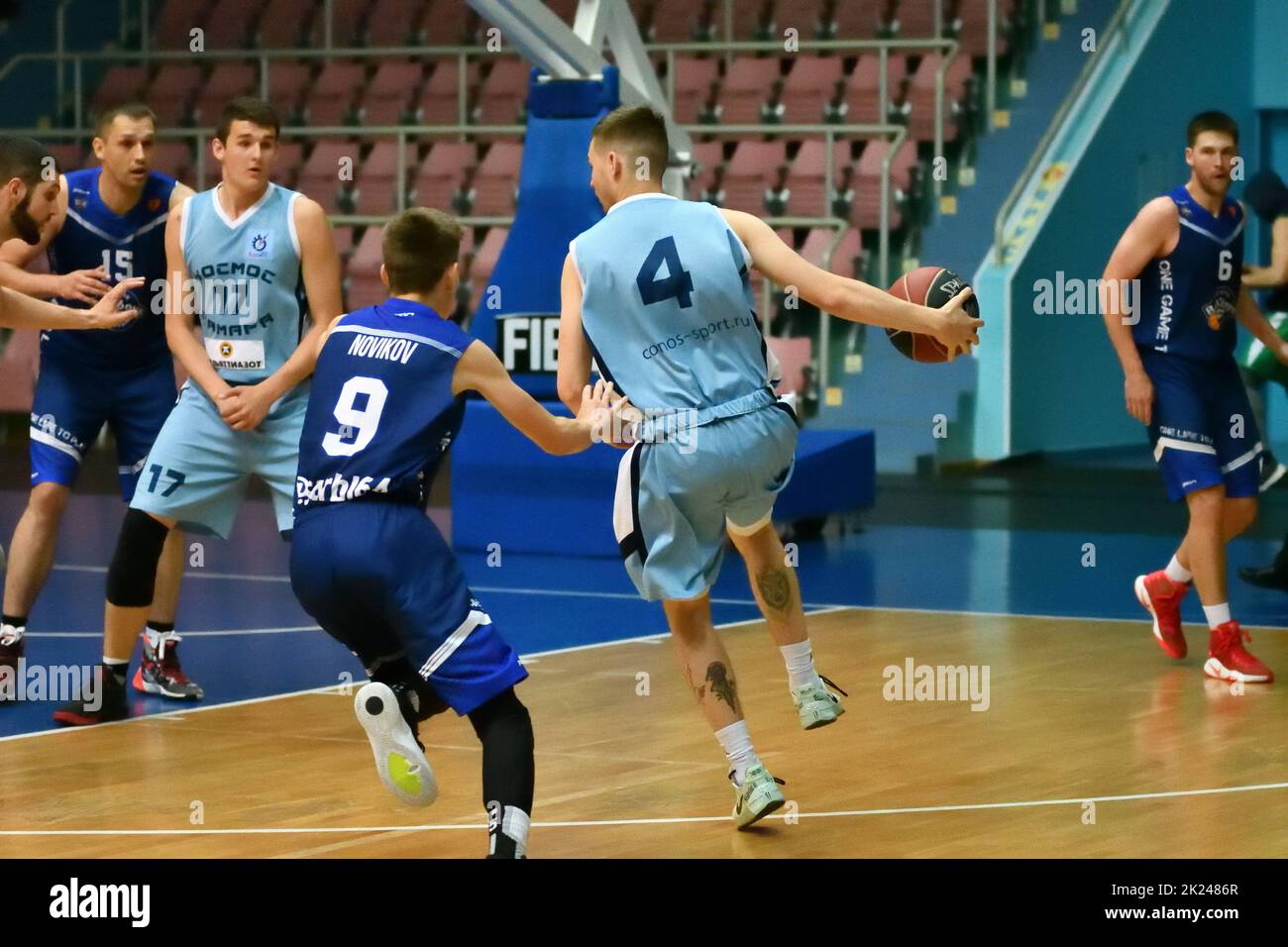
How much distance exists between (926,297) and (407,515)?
1493 mm

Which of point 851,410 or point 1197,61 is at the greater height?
point 1197,61

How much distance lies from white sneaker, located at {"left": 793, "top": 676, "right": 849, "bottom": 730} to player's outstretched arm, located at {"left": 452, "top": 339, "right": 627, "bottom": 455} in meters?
1.10

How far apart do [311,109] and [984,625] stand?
11343mm

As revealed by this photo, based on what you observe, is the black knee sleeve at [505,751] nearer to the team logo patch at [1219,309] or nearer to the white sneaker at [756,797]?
the white sneaker at [756,797]

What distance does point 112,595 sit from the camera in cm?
723

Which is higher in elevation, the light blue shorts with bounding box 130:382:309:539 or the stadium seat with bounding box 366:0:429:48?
the stadium seat with bounding box 366:0:429:48

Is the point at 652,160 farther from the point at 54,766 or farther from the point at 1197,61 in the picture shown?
the point at 1197,61

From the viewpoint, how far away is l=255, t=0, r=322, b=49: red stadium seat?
65.4 ft

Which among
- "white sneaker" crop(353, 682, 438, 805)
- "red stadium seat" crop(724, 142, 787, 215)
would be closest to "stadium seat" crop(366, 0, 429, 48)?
"red stadium seat" crop(724, 142, 787, 215)

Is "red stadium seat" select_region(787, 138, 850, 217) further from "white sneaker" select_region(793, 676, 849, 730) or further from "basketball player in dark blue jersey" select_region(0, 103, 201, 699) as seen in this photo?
"white sneaker" select_region(793, 676, 849, 730)

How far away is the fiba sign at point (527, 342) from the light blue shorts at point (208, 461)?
453 cm

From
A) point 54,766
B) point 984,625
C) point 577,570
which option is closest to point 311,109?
point 577,570

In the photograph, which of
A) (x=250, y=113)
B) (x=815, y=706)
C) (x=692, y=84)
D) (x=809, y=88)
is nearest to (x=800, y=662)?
(x=815, y=706)

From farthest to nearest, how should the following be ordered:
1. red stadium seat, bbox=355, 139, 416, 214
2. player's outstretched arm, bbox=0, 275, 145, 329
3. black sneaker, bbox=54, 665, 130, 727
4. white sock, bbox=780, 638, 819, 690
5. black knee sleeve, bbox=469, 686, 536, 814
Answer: red stadium seat, bbox=355, 139, 416, 214 → black sneaker, bbox=54, 665, 130, 727 → player's outstretched arm, bbox=0, 275, 145, 329 → white sock, bbox=780, 638, 819, 690 → black knee sleeve, bbox=469, 686, 536, 814
